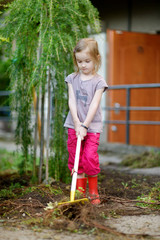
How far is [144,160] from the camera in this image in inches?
200

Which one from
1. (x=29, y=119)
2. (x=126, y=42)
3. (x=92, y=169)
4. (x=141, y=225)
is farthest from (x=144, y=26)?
(x=141, y=225)

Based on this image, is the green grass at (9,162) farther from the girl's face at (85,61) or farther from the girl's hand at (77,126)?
Result: the girl's face at (85,61)

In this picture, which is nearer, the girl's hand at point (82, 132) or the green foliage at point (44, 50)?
the girl's hand at point (82, 132)

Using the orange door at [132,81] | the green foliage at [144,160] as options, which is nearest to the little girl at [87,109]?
Answer: the green foliage at [144,160]

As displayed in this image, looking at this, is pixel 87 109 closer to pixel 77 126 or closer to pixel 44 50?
pixel 77 126

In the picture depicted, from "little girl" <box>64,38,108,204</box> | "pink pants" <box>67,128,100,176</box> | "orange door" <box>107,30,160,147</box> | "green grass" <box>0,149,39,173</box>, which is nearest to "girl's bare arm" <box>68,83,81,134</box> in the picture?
"little girl" <box>64,38,108,204</box>

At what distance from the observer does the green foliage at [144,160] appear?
487 centimetres

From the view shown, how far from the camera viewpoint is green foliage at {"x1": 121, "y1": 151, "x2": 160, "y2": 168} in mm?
4875

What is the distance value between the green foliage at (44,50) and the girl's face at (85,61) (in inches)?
7.6

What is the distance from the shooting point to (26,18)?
324 centimetres

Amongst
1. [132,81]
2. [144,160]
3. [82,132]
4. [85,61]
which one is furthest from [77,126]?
[132,81]

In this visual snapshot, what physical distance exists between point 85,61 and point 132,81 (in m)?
4.93

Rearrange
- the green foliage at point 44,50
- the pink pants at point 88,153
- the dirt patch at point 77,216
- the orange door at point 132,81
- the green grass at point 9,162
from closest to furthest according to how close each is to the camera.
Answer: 1. the dirt patch at point 77,216
2. the pink pants at point 88,153
3. the green foliage at point 44,50
4. the green grass at point 9,162
5. the orange door at point 132,81

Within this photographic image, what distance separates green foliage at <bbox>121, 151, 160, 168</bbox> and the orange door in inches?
92.9
